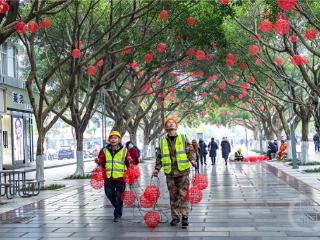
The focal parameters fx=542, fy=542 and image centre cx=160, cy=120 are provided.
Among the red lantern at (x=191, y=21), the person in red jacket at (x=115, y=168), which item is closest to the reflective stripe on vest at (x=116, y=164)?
the person in red jacket at (x=115, y=168)

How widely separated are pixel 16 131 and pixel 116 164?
25.0 m

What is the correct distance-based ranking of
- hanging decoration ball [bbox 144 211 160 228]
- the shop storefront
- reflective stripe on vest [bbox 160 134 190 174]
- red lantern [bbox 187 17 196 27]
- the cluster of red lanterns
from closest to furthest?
hanging decoration ball [bbox 144 211 160 228]
reflective stripe on vest [bbox 160 134 190 174]
the cluster of red lanterns
red lantern [bbox 187 17 196 27]
the shop storefront

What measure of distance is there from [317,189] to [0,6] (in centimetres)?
916

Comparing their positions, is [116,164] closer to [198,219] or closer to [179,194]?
[179,194]

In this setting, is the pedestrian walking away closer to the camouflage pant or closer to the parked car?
the camouflage pant

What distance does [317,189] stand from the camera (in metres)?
14.4

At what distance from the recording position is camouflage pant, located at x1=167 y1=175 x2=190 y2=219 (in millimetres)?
8867

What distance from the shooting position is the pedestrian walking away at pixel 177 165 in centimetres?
886

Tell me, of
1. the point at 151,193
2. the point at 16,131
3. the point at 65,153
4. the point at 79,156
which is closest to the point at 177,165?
the point at 151,193

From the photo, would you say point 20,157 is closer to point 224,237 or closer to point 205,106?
point 205,106

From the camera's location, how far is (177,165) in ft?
29.0

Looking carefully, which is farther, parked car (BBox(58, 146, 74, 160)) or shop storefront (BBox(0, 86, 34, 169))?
parked car (BBox(58, 146, 74, 160))

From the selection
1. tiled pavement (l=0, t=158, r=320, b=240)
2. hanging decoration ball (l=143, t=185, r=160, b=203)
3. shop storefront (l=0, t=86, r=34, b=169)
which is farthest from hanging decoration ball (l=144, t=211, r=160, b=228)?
shop storefront (l=0, t=86, r=34, b=169)

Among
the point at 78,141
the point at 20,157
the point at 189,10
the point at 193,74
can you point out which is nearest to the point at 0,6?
the point at 189,10
